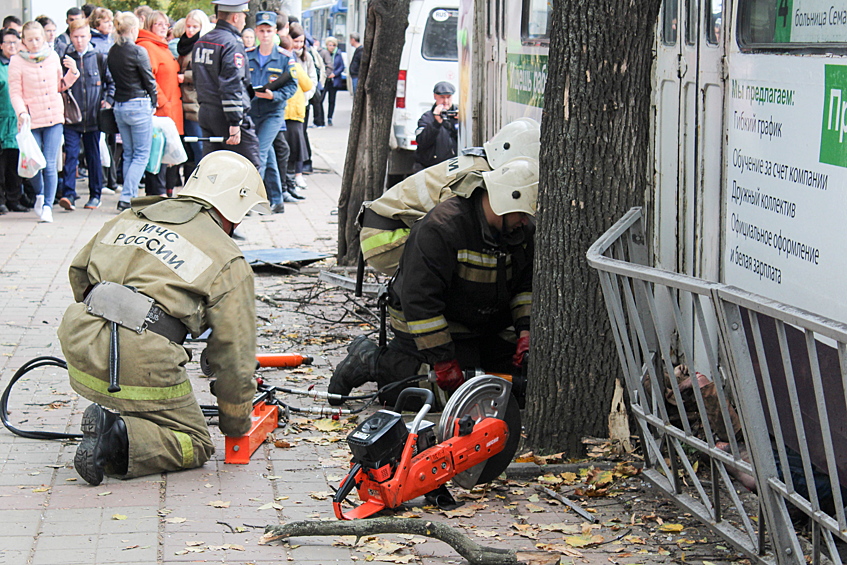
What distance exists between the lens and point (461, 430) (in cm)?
417

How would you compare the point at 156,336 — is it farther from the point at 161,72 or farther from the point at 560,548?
the point at 161,72

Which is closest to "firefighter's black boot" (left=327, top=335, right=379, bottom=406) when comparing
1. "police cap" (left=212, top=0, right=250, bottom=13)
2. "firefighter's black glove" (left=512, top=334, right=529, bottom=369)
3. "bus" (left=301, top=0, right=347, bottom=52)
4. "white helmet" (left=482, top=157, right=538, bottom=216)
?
"firefighter's black glove" (left=512, top=334, right=529, bottom=369)

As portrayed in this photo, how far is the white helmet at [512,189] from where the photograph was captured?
5094 millimetres

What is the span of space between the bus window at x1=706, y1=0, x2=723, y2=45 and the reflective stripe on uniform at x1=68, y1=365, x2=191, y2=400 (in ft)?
8.95

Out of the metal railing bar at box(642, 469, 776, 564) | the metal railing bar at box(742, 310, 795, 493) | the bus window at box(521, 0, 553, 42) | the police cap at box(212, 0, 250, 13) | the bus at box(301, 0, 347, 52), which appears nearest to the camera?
the metal railing bar at box(742, 310, 795, 493)

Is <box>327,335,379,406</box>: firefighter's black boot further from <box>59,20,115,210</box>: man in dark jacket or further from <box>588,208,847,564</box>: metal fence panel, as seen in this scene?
<box>59,20,115,210</box>: man in dark jacket

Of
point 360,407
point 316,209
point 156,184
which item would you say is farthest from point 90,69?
point 360,407

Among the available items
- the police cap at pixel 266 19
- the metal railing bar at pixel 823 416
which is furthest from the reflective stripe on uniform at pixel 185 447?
the police cap at pixel 266 19

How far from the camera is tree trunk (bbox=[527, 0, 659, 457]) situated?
439cm

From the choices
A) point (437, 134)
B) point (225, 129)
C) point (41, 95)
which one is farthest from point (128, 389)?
point (437, 134)

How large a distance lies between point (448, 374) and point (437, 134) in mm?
7413

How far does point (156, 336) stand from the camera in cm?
→ 436

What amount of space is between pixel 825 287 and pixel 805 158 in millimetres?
485

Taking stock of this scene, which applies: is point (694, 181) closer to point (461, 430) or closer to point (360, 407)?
point (461, 430)
